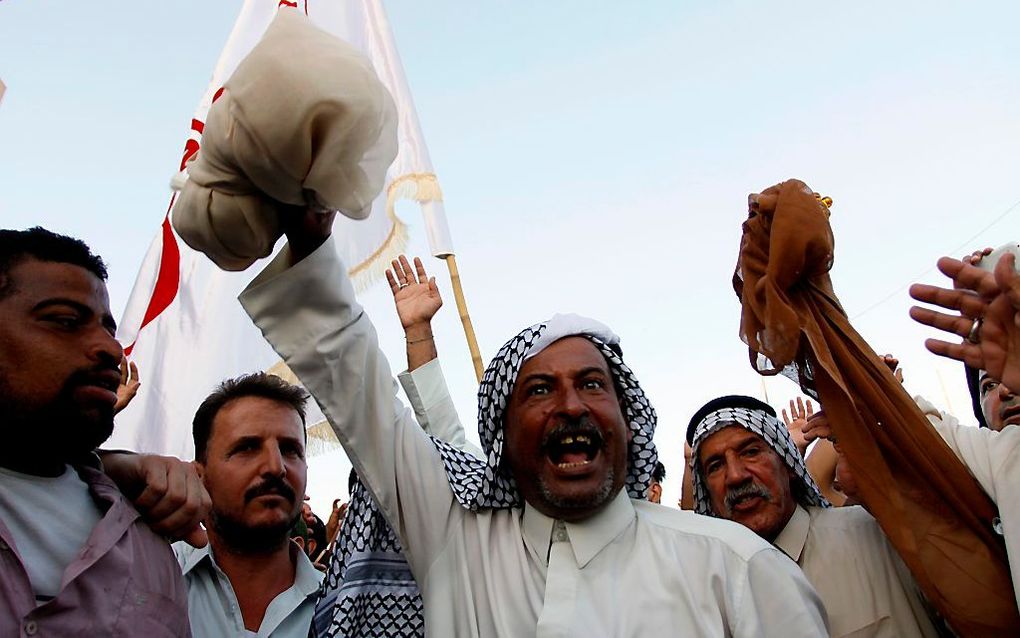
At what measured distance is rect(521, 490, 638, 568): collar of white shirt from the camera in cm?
217

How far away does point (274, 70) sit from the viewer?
1.52 meters

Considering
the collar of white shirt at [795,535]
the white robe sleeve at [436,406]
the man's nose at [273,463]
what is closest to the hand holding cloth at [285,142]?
the man's nose at [273,463]

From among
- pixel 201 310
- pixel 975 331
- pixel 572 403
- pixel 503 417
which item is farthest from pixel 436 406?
pixel 975 331

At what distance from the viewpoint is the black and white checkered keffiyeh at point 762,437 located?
3178mm

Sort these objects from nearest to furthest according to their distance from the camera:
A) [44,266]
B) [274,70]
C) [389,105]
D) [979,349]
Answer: [274,70] < [389,105] < [44,266] < [979,349]

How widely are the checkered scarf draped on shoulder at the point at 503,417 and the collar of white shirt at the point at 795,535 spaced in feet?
→ 2.29

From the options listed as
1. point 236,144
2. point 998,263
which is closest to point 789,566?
point 998,263

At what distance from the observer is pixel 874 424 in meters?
2.32

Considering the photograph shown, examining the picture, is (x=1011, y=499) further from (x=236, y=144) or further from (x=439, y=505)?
(x=236, y=144)

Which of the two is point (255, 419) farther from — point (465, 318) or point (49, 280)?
point (465, 318)

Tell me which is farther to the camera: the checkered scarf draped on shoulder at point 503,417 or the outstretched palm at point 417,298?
the outstretched palm at point 417,298

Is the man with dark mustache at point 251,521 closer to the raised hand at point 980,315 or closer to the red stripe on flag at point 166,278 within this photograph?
the red stripe on flag at point 166,278

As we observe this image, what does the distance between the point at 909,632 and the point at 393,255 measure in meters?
3.27

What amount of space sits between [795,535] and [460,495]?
4.44 feet
